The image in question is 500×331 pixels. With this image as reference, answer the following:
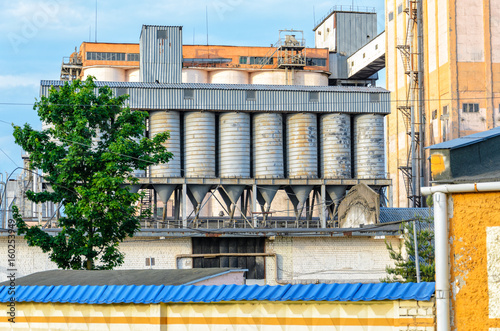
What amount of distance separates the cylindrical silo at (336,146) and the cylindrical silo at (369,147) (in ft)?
2.26

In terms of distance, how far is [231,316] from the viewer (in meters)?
12.9

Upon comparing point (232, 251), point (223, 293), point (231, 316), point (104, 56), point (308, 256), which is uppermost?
point (104, 56)

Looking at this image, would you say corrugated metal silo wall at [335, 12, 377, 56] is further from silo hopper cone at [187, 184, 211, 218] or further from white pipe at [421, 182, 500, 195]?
white pipe at [421, 182, 500, 195]

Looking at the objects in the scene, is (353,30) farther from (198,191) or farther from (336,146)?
(198,191)

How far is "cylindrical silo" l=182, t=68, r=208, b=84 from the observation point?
72000mm

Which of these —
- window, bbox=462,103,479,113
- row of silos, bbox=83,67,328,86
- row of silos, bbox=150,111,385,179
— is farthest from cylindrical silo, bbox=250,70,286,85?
row of silos, bbox=150,111,385,179

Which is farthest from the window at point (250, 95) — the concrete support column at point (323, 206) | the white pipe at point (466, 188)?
the white pipe at point (466, 188)

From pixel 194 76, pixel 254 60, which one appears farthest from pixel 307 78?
pixel 194 76

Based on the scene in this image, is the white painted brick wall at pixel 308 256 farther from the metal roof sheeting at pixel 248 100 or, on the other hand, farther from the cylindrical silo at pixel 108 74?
the cylindrical silo at pixel 108 74

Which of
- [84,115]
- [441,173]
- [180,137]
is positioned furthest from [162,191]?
[441,173]

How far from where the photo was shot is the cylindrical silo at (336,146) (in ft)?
154

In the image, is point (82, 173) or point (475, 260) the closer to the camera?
point (475, 260)

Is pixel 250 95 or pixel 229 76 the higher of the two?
pixel 229 76

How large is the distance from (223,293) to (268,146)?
111 ft
